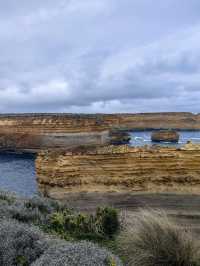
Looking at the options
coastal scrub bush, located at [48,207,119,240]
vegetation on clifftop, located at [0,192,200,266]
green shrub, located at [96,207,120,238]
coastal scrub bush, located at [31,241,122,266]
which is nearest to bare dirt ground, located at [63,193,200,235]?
green shrub, located at [96,207,120,238]

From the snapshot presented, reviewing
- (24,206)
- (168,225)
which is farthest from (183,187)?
(168,225)

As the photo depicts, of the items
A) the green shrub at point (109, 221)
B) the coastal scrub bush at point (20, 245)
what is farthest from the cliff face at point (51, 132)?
the coastal scrub bush at point (20, 245)

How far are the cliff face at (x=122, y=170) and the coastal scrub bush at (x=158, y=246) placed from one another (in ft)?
33.6

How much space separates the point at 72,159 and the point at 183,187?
5.61m

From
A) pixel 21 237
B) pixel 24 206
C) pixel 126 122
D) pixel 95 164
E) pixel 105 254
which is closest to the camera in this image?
pixel 105 254

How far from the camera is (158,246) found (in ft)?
26.3

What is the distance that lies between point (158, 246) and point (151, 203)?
35.6 feet

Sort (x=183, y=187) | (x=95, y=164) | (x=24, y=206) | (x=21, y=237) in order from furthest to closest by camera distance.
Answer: (x=95, y=164) < (x=183, y=187) < (x=24, y=206) < (x=21, y=237)

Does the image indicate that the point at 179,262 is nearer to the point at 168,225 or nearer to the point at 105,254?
the point at 168,225

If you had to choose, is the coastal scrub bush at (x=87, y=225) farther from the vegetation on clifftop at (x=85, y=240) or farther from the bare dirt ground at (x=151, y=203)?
the bare dirt ground at (x=151, y=203)

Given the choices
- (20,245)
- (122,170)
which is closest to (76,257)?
(20,245)

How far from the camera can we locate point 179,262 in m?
7.77

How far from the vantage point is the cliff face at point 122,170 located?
19109 mm

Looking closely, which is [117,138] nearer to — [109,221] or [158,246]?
[109,221]
